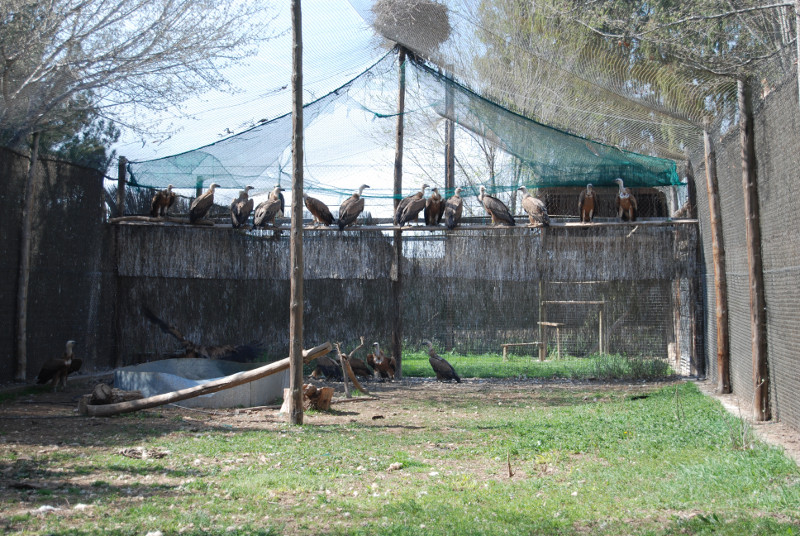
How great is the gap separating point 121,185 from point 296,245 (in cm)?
629

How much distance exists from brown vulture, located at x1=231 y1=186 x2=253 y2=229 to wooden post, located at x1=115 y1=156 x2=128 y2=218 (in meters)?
2.03

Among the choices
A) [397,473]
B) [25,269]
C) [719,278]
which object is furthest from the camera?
[25,269]

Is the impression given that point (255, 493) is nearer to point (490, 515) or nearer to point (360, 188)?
point (490, 515)

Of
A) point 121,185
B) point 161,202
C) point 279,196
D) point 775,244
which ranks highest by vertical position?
point 121,185

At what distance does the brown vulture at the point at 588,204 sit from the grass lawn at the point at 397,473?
4.00m

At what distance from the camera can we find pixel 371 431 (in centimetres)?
742

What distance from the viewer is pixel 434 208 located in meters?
12.2

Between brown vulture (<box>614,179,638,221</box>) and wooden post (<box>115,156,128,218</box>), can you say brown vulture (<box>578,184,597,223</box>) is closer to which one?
brown vulture (<box>614,179,638,221</box>)

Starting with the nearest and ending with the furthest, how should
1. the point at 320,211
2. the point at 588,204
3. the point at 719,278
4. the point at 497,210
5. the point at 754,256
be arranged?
the point at 754,256 → the point at 719,278 → the point at 588,204 → the point at 497,210 → the point at 320,211

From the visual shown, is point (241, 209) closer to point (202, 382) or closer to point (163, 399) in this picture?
point (202, 382)

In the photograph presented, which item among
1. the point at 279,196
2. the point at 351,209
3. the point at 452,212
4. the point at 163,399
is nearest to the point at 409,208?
the point at 452,212

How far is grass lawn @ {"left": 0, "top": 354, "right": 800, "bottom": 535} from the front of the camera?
4074 mm

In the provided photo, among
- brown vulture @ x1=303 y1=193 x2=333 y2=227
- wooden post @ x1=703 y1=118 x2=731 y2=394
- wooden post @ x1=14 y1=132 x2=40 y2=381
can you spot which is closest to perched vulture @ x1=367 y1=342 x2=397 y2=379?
brown vulture @ x1=303 y1=193 x2=333 y2=227

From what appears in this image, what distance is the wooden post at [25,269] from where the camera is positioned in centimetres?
1003
